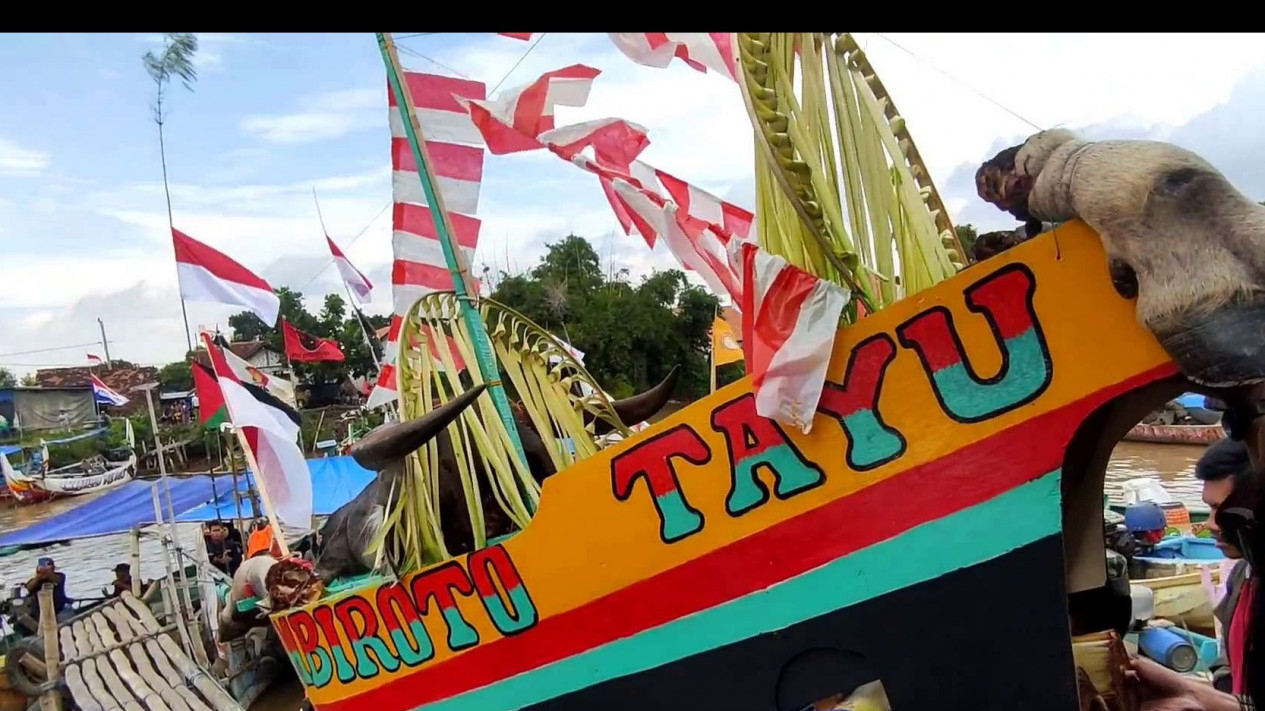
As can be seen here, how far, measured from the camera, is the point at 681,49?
2.89m

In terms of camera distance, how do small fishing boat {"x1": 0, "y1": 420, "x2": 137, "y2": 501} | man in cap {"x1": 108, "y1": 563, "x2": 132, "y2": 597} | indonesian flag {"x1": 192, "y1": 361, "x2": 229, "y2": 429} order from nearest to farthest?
1. indonesian flag {"x1": 192, "y1": 361, "x2": 229, "y2": 429}
2. man in cap {"x1": 108, "y1": 563, "x2": 132, "y2": 597}
3. small fishing boat {"x1": 0, "y1": 420, "x2": 137, "y2": 501}

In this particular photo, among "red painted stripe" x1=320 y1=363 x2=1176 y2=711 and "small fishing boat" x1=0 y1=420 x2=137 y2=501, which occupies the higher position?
"small fishing boat" x1=0 y1=420 x2=137 y2=501

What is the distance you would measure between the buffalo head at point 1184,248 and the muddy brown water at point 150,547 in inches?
422

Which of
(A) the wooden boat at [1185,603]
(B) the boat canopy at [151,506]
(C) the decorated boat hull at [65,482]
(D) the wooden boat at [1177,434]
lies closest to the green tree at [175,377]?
(C) the decorated boat hull at [65,482]

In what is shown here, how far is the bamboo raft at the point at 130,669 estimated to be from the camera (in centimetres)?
730

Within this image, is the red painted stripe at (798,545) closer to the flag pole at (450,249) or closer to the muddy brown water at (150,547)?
the flag pole at (450,249)

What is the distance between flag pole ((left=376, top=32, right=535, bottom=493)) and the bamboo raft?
501 cm

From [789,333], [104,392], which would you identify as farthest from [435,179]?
[104,392]

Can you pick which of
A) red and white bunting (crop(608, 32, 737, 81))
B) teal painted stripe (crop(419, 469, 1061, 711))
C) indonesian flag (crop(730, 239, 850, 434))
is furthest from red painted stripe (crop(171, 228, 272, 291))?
indonesian flag (crop(730, 239, 850, 434))

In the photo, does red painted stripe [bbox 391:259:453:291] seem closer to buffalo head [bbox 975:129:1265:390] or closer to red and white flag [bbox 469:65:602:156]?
red and white flag [bbox 469:65:602:156]

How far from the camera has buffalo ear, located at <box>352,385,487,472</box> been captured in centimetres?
321

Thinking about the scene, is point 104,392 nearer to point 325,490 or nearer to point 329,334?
point 325,490

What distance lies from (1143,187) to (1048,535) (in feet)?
3.00

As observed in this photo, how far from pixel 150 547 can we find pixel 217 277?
12827mm
